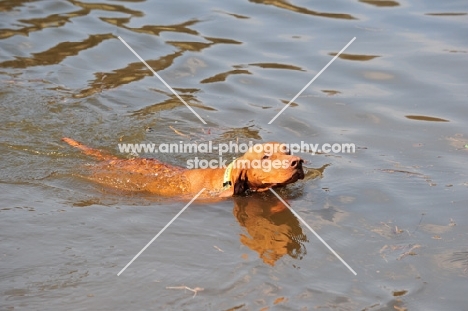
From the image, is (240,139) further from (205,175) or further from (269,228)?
(269,228)

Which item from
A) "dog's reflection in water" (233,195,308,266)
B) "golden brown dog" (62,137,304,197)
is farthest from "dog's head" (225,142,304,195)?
"dog's reflection in water" (233,195,308,266)

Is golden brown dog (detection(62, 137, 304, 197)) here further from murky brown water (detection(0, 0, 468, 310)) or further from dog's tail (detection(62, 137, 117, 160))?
murky brown water (detection(0, 0, 468, 310))

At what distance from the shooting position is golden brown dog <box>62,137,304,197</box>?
7246 mm

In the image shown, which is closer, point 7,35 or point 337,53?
point 337,53

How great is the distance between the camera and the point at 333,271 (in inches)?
241

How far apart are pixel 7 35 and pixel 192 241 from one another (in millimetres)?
7581

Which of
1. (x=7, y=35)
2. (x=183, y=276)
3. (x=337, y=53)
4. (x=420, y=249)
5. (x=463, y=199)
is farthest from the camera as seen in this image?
(x=7, y=35)

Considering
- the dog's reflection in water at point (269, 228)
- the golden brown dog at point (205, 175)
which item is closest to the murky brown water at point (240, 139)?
the dog's reflection in water at point (269, 228)

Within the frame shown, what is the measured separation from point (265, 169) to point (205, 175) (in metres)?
0.79

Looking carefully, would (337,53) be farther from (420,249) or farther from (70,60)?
(420,249)

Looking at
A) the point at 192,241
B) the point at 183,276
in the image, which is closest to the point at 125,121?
the point at 192,241

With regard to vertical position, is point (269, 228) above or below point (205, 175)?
below

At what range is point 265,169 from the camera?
7309mm

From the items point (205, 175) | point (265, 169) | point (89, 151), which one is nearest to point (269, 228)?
point (265, 169)
